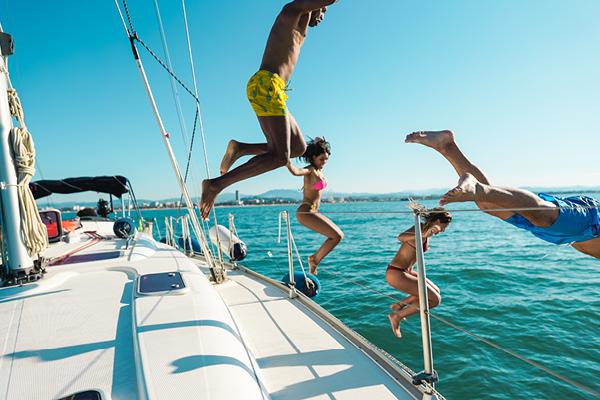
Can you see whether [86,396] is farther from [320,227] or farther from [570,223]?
[570,223]

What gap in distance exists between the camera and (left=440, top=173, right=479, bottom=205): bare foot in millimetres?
2068

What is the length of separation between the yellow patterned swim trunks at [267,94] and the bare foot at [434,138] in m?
1.37

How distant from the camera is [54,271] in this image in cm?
327

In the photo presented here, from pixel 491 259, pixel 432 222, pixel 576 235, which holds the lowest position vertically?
pixel 491 259

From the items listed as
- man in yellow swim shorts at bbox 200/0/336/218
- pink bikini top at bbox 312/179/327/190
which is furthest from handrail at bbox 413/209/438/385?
pink bikini top at bbox 312/179/327/190

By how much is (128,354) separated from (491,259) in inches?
483

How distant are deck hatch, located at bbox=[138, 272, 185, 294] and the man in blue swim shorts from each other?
7.29 ft

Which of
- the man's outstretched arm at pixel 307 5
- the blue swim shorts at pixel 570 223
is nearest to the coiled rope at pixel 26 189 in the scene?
the man's outstretched arm at pixel 307 5

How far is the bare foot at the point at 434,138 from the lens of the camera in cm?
304

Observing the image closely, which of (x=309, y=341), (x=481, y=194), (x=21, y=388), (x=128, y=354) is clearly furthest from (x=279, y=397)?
(x=481, y=194)

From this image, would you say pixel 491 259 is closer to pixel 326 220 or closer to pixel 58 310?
pixel 326 220

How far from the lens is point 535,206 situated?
2.47m

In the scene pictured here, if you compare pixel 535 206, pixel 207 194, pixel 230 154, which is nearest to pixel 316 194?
pixel 230 154

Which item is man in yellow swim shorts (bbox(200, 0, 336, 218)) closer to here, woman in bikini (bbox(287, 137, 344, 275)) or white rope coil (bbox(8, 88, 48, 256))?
woman in bikini (bbox(287, 137, 344, 275))
